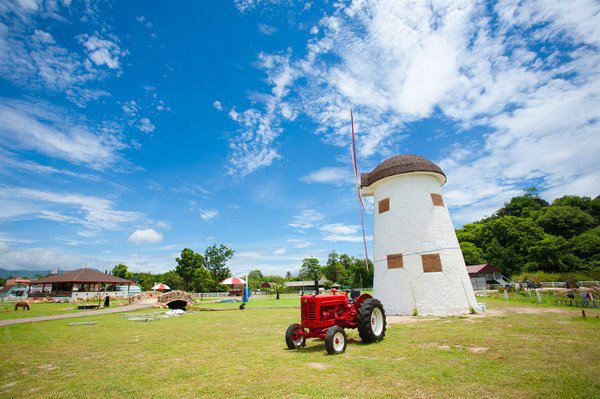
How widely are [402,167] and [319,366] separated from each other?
41.5 feet

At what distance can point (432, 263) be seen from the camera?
14.6 m

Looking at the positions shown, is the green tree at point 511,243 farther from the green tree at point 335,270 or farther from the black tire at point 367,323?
the black tire at point 367,323

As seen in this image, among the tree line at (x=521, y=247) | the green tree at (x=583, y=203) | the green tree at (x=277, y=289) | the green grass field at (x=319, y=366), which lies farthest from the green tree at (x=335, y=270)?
the green grass field at (x=319, y=366)

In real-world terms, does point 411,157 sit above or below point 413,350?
above

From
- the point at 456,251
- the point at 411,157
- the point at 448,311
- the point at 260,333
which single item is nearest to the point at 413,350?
the point at 260,333

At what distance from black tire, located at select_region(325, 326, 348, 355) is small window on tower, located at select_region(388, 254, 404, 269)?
29.9 ft

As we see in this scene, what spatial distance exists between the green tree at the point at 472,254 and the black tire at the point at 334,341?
59.4 meters

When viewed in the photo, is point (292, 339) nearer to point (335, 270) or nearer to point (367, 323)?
point (367, 323)

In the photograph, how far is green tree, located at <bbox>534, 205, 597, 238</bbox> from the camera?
163 ft

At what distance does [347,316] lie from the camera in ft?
27.8

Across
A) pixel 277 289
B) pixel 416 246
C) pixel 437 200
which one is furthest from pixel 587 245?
pixel 277 289

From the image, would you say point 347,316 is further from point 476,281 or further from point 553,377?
point 476,281

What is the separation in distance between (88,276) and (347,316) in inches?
1685

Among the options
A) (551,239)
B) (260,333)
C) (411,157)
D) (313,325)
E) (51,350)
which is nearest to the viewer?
(313,325)
